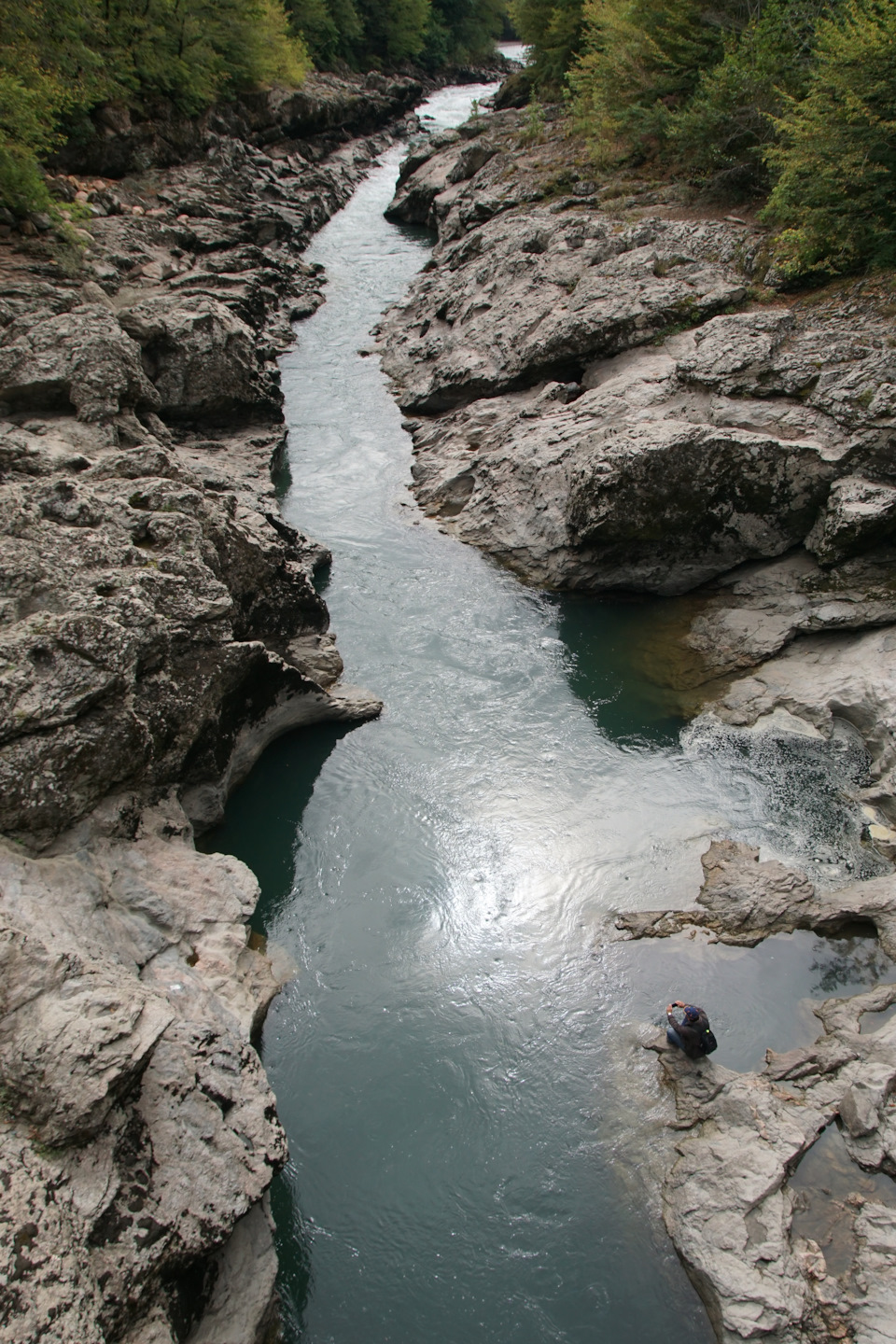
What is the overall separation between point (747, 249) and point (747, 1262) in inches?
761

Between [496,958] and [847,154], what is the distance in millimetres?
16066

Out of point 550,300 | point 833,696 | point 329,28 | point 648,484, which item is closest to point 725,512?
point 648,484

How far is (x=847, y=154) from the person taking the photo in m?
15.1

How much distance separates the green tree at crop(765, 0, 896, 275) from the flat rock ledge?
1290cm

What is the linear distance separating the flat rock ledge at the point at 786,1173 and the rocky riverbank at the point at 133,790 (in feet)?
12.7

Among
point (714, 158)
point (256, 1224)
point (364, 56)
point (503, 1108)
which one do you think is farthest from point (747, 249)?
point (364, 56)

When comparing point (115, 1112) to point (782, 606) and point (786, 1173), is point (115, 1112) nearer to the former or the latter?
point (786, 1173)

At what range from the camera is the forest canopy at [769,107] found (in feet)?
48.4

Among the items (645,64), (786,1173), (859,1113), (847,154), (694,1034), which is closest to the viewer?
(786,1173)

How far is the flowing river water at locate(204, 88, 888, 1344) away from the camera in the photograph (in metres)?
7.13

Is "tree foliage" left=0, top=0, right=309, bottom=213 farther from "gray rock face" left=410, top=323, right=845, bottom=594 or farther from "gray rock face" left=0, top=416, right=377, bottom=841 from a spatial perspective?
"gray rock face" left=410, top=323, right=845, bottom=594

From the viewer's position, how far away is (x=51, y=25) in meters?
23.0

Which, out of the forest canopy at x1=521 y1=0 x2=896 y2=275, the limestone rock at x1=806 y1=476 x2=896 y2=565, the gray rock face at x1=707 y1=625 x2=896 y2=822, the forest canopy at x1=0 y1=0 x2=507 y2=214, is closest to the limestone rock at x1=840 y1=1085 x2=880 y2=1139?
the gray rock face at x1=707 y1=625 x2=896 y2=822

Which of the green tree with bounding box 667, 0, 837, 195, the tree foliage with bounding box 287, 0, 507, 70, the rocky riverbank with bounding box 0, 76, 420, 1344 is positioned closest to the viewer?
the rocky riverbank with bounding box 0, 76, 420, 1344
